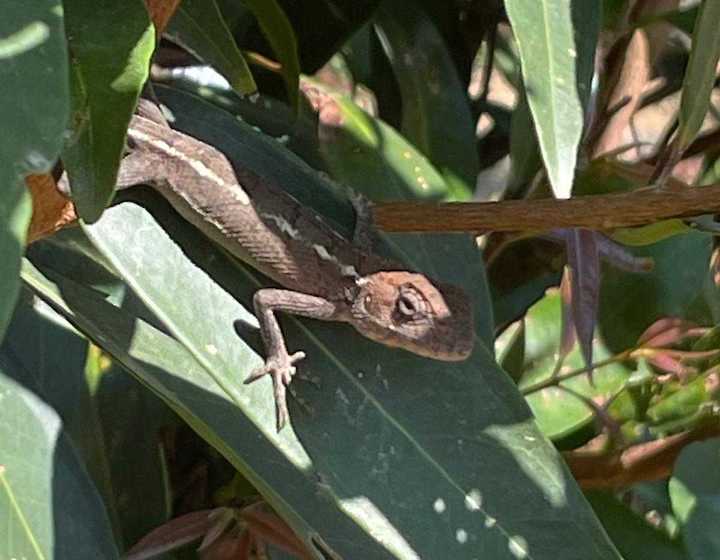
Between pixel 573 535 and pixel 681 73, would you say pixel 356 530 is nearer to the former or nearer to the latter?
pixel 573 535

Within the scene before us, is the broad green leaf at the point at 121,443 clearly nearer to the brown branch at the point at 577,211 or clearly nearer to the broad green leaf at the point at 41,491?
the broad green leaf at the point at 41,491

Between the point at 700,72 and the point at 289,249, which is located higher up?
the point at 700,72

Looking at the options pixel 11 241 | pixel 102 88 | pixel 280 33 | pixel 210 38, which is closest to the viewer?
pixel 11 241

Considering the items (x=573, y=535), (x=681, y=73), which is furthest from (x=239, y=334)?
(x=681, y=73)

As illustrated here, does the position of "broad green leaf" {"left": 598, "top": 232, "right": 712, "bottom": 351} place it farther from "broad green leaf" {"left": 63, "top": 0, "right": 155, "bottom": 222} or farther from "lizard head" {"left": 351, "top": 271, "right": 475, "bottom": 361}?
"broad green leaf" {"left": 63, "top": 0, "right": 155, "bottom": 222}

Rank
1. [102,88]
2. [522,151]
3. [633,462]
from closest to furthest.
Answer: [102,88]
[633,462]
[522,151]

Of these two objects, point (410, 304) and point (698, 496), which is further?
point (410, 304)

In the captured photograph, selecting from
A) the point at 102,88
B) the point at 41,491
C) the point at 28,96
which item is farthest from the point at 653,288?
the point at 28,96

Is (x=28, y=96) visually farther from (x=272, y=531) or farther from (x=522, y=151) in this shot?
(x=522, y=151)
